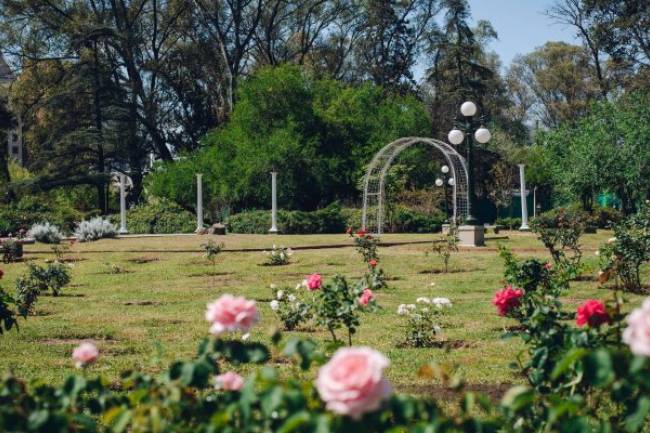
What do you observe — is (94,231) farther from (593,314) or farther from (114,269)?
(593,314)

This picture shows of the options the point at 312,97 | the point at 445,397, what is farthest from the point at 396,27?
the point at 445,397

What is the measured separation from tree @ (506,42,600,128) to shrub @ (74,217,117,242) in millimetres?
30588

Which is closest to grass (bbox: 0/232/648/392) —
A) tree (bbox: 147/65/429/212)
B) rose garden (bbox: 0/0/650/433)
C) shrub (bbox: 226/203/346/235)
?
rose garden (bbox: 0/0/650/433)

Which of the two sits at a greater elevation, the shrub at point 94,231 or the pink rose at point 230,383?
the shrub at point 94,231

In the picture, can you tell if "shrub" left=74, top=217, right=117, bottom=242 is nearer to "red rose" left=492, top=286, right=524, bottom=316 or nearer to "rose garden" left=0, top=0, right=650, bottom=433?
"rose garden" left=0, top=0, right=650, bottom=433

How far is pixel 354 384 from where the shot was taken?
1.79 meters

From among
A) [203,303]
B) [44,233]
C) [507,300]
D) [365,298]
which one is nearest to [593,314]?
[507,300]

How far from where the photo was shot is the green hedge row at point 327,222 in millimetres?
29031

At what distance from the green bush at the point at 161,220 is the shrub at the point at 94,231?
603 cm

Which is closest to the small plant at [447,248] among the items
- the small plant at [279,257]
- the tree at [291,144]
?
the small plant at [279,257]

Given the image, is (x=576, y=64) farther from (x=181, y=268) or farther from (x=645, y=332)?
(x=645, y=332)

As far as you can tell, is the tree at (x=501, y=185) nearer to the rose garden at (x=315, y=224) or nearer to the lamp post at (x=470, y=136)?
the rose garden at (x=315, y=224)

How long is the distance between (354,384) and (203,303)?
9.30 metres

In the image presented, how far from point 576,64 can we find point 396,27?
531 inches
